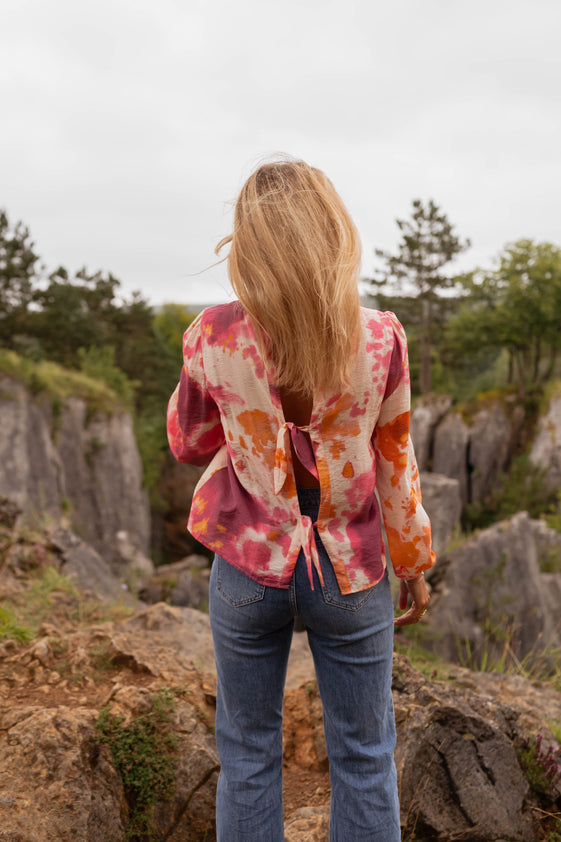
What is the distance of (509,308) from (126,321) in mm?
19784

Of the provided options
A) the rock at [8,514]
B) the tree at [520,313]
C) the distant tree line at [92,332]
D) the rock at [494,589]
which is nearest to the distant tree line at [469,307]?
the tree at [520,313]

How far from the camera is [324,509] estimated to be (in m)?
1.60

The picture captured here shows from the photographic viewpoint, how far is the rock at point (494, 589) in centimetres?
838

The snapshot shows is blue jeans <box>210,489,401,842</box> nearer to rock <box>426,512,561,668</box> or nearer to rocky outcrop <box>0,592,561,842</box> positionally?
rocky outcrop <box>0,592,561,842</box>

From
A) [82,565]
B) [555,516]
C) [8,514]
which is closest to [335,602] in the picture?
[82,565]

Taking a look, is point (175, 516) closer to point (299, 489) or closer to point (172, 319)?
point (172, 319)

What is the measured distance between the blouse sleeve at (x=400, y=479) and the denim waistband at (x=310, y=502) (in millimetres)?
215

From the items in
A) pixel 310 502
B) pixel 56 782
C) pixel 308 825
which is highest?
pixel 310 502

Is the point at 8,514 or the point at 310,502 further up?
the point at 310,502

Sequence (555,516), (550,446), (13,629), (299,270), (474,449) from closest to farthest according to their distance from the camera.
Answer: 1. (299,270)
2. (13,629)
3. (555,516)
4. (550,446)
5. (474,449)

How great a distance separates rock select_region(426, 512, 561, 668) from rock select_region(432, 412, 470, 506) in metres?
15.8

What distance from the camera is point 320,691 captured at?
5.49 ft

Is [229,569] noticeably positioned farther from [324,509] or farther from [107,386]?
[107,386]

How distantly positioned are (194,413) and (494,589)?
27.0ft
